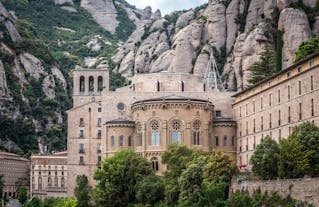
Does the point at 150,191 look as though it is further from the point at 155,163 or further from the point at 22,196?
the point at 22,196

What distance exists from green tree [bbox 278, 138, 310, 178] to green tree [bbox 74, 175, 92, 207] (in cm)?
4277

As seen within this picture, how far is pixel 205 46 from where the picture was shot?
157625mm

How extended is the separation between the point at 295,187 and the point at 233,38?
92155mm

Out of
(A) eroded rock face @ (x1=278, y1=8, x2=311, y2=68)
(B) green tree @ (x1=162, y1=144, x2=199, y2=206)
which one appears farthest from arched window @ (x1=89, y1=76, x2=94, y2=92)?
(B) green tree @ (x1=162, y1=144, x2=199, y2=206)

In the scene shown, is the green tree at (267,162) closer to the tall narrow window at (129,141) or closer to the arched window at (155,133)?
the arched window at (155,133)

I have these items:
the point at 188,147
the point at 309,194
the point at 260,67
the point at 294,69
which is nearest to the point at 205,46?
the point at 260,67

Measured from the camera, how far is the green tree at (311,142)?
71075 millimetres

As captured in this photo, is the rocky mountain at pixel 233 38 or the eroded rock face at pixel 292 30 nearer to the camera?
the eroded rock face at pixel 292 30

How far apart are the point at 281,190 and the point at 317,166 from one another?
597cm

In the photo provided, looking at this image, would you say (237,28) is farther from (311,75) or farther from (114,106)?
(311,75)

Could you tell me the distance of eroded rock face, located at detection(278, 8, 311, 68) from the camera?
12938 cm

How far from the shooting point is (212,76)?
143250mm

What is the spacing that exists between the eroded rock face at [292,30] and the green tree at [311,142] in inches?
2087

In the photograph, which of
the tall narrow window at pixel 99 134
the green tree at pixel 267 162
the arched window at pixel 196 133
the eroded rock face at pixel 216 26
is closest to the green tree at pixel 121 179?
the arched window at pixel 196 133
